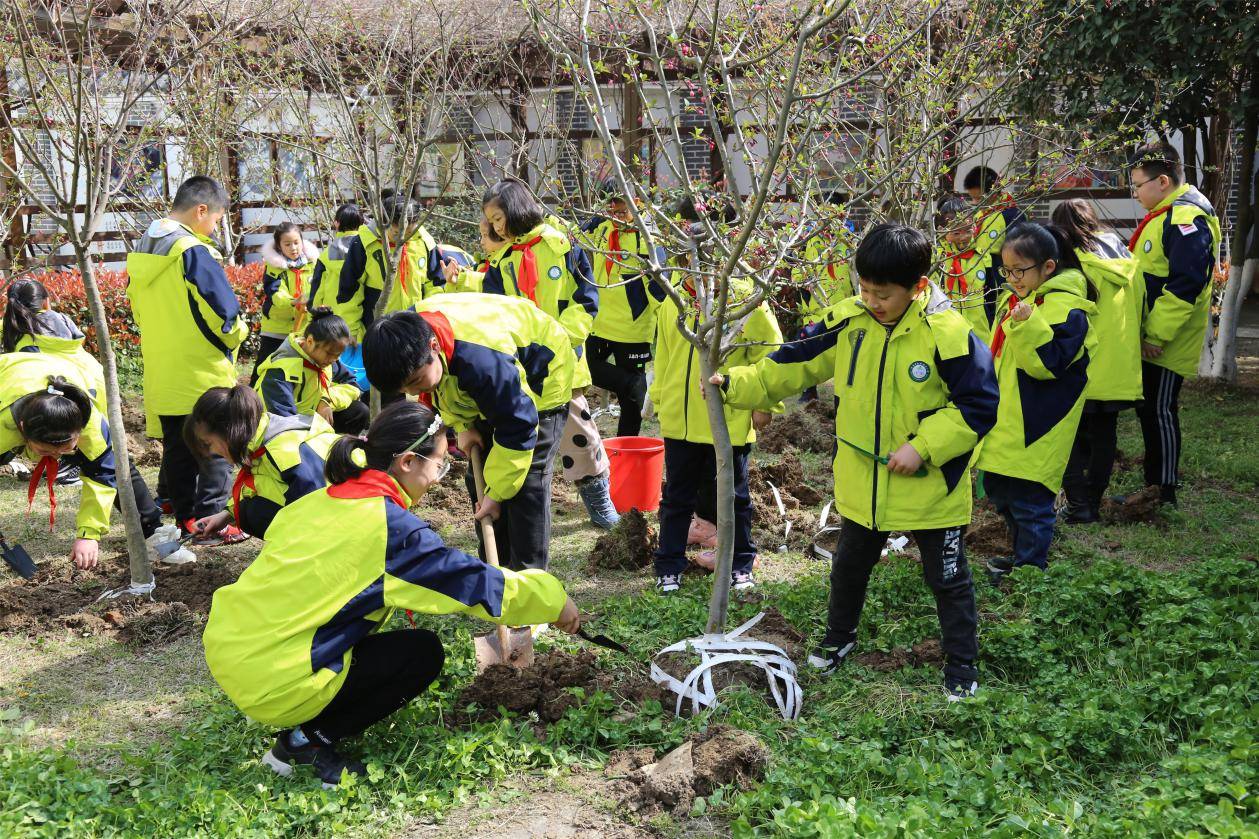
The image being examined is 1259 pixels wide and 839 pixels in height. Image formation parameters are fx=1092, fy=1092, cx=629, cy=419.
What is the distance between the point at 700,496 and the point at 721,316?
88.3 inches

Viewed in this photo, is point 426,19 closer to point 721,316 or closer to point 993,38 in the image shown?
point 993,38

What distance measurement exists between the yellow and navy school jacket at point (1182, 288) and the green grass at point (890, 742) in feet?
5.72

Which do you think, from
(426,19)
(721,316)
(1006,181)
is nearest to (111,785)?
(721,316)

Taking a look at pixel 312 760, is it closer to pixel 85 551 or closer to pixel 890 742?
pixel 890 742

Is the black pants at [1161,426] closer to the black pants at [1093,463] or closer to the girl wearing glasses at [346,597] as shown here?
the black pants at [1093,463]

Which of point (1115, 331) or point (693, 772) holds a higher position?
point (1115, 331)

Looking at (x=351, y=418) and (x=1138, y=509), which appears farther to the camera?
(x=351, y=418)

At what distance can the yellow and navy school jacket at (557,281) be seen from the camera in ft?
19.6

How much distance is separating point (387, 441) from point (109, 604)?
7.90 feet

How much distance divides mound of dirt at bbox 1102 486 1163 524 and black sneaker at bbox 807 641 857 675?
2.56m

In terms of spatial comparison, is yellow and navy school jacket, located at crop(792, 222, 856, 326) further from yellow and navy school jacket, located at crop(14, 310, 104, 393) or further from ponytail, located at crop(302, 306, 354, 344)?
yellow and navy school jacket, located at crop(14, 310, 104, 393)

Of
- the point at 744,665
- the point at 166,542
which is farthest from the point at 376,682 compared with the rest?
the point at 166,542

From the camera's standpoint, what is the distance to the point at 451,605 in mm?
3146

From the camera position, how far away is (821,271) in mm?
4984
